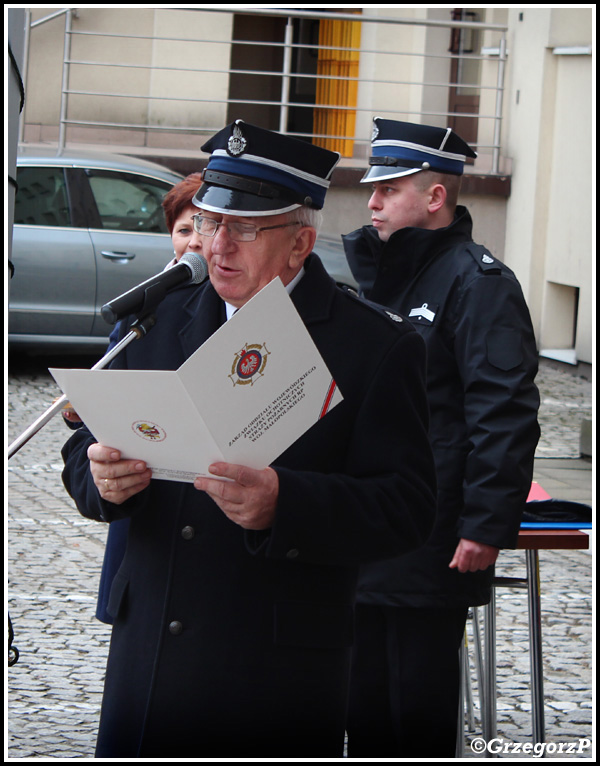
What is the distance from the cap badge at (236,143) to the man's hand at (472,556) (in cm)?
140

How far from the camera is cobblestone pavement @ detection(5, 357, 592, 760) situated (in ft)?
14.4

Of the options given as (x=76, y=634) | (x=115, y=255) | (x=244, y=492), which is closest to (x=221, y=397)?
(x=244, y=492)

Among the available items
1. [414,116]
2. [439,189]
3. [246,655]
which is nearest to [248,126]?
[246,655]

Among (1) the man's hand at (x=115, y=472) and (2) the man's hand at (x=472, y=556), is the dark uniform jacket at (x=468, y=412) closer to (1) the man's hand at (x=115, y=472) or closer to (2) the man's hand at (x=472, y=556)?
(2) the man's hand at (x=472, y=556)

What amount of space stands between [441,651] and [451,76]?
14.4m

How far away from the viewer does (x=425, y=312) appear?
3.55 meters

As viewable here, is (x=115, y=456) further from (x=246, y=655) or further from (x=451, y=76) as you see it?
(x=451, y=76)

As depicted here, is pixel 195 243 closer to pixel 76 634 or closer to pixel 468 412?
pixel 468 412

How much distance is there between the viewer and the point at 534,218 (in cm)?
1417

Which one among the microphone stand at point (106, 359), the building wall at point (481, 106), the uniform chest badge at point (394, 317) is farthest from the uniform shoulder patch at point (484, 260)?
the building wall at point (481, 106)

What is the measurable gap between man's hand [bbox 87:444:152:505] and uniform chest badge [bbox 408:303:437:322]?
1495 mm

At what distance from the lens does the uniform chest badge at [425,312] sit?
353 centimetres

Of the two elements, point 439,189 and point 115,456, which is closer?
point 115,456

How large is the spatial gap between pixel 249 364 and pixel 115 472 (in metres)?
0.35
